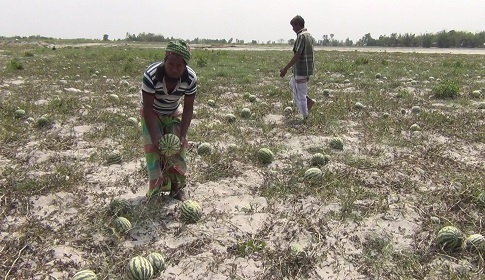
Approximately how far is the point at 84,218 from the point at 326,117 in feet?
18.6

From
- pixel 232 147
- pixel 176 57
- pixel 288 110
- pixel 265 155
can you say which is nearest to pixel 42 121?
pixel 232 147

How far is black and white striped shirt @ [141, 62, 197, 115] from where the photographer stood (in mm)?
4336

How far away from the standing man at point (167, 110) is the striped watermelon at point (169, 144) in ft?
0.30

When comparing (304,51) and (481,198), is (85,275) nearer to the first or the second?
(481,198)

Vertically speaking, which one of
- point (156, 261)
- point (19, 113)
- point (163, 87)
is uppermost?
point (163, 87)

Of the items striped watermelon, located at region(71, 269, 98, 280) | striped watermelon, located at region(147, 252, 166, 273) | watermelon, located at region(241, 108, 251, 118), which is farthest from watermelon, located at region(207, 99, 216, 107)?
striped watermelon, located at region(71, 269, 98, 280)

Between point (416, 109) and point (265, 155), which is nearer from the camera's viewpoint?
point (265, 155)

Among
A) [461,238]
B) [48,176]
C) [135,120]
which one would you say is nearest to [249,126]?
[135,120]

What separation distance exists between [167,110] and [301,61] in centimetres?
420

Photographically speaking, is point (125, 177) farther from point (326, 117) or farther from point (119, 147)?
point (326, 117)

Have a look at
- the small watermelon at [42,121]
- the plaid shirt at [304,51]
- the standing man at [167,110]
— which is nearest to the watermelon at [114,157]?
the standing man at [167,110]

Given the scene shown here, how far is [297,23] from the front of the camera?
810 cm

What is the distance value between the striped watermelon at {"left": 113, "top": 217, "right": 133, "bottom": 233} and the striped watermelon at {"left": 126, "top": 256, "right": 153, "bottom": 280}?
0.73 m

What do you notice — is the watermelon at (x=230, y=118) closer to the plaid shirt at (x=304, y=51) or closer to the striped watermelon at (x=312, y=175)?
the plaid shirt at (x=304, y=51)
